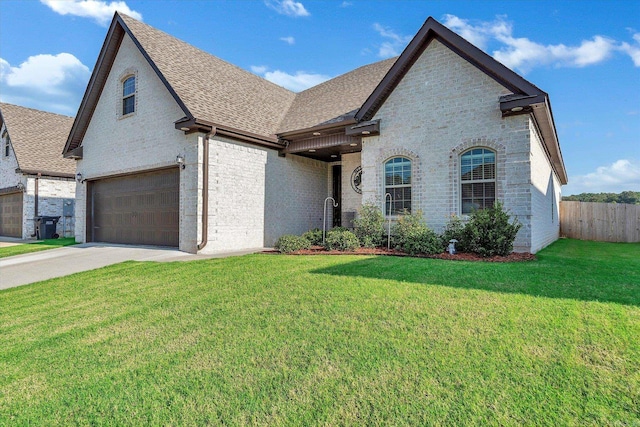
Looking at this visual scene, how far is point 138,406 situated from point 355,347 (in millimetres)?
1938

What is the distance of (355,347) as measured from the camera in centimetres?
340

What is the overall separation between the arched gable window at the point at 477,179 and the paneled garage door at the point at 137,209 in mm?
9260

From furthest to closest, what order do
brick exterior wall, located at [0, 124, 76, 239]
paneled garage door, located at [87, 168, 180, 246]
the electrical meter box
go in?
the electrical meter box → brick exterior wall, located at [0, 124, 76, 239] → paneled garage door, located at [87, 168, 180, 246]

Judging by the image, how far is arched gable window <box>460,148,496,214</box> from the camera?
933cm

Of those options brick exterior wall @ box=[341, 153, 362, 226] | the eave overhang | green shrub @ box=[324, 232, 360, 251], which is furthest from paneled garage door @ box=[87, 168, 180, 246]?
brick exterior wall @ box=[341, 153, 362, 226]

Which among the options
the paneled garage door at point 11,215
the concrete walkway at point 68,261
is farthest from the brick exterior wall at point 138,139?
the paneled garage door at point 11,215

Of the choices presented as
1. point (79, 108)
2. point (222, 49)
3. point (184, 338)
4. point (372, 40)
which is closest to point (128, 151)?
point (79, 108)

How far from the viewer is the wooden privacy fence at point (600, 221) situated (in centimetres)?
1592

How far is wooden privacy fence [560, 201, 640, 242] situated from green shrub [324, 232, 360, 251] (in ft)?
47.7

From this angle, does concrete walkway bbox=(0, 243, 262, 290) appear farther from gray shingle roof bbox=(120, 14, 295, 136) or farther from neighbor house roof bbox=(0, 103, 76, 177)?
neighbor house roof bbox=(0, 103, 76, 177)

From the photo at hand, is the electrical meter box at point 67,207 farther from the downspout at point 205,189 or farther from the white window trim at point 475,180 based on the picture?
the white window trim at point 475,180

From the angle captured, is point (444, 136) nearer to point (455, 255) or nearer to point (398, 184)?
point (398, 184)

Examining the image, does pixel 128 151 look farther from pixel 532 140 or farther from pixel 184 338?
pixel 532 140

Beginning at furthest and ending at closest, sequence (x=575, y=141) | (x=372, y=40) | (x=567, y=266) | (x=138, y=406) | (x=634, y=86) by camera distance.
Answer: (x=575, y=141) < (x=372, y=40) < (x=634, y=86) < (x=567, y=266) < (x=138, y=406)
